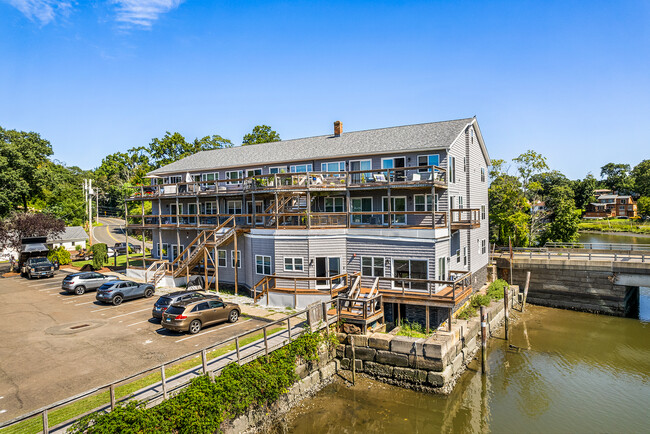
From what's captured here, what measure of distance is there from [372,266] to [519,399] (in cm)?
1004

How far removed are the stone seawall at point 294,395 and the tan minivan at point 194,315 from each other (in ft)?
19.3

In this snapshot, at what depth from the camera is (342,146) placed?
29.4m

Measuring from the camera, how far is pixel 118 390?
39.9 ft

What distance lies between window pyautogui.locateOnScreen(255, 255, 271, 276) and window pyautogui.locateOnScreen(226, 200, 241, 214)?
728cm

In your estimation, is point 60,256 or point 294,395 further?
point 60,256

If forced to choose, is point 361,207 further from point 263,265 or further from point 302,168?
point 263,265

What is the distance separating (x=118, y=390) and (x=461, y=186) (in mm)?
23986

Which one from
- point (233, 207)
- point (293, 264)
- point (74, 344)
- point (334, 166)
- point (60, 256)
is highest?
point (334, 166)

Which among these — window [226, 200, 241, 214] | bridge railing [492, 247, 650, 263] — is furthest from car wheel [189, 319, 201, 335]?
bridge railing [492, 247, 650, 263]

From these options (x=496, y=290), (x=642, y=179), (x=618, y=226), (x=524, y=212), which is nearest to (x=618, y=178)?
(x=642, y=179)

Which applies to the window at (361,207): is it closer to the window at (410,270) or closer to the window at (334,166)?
the window at (334,166)

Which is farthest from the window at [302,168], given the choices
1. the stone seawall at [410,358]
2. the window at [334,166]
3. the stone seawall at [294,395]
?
the stone seawall at [294,395]

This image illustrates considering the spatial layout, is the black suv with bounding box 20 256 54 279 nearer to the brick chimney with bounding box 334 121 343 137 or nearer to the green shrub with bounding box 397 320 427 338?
the brick chimney with bounding box 334 121 343 137

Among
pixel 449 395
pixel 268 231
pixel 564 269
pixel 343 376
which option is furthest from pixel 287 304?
pixel 564 269
